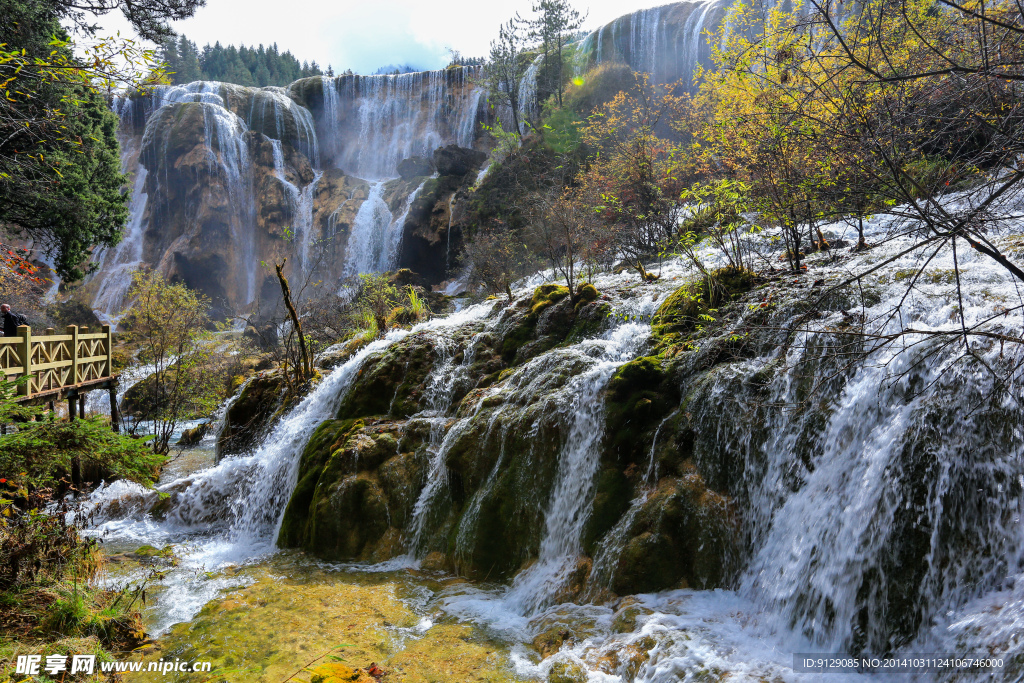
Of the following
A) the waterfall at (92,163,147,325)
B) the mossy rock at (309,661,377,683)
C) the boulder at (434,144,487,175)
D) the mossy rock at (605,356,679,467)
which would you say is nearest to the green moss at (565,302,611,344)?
the mossy rock at (605,356,679,467)

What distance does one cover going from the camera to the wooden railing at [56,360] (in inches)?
364

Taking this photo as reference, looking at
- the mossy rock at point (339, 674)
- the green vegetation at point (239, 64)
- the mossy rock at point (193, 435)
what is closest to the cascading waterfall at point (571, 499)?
the mossy rock at point (339, 674)

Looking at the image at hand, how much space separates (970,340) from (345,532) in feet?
24.4

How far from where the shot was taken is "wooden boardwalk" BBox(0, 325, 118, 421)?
9.27m

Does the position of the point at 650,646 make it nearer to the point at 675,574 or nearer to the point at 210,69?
the point at 675,574

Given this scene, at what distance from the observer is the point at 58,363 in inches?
413

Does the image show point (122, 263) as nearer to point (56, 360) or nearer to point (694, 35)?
point (56, 360)

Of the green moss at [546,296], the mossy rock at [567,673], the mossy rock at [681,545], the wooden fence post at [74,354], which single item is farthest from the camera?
the wooden fence post at [74,354]

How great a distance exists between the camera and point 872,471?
4379 mm

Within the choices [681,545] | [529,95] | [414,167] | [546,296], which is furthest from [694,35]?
[681,545]

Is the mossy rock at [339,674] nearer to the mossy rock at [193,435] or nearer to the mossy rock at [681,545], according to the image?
the mossy rock at [681,545]

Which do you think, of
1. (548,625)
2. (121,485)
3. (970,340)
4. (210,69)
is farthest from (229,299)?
(210,69)

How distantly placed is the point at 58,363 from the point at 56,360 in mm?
261

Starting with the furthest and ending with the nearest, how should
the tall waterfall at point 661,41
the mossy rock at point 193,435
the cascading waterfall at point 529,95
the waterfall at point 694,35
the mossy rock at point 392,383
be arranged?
the cascading waterfall at point 529,95 → the tall waterfall at point 661,41 → the waterfall at point 694,35 → the mossy rock at point 193,435 → the mossy rock at point 392,383
